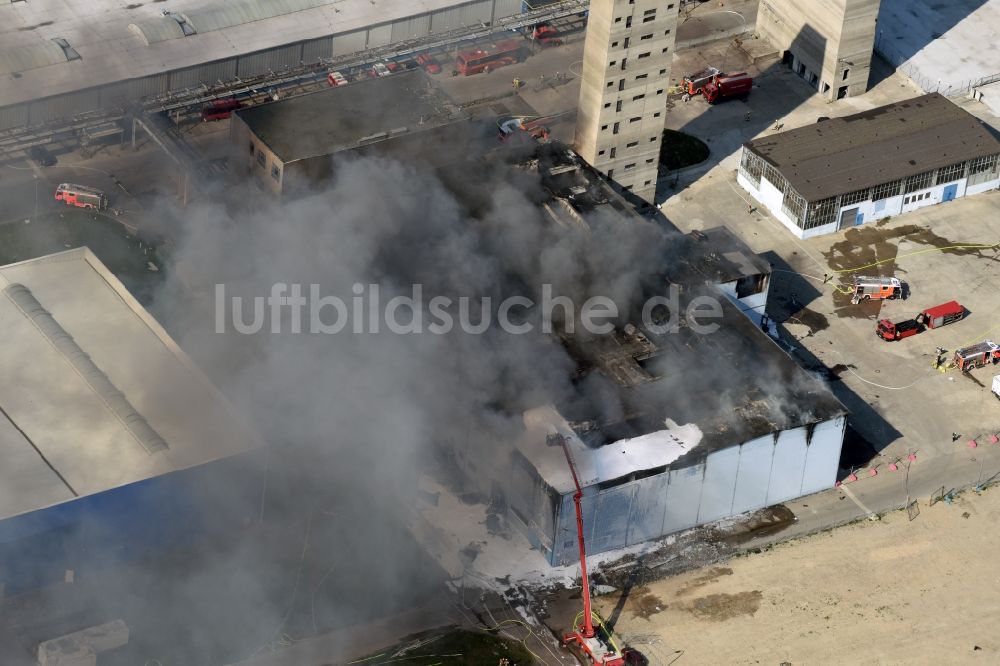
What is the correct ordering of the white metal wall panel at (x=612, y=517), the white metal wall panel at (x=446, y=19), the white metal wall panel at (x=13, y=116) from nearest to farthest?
the white metal wall panel at (x=612, y=517)
the white metal wall panel at (x=13, y=116)
the white metal wall panel at (x=446, y=19)

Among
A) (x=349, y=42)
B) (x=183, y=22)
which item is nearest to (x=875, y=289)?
(x=349, y=42)

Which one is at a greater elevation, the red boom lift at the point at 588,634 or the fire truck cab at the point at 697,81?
the fire truck cab at the point at 697,81

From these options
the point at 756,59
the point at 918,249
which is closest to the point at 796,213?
the point at 918,249

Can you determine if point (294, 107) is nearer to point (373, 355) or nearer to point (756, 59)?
point (373, 355)

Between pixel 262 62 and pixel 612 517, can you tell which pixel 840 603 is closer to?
pixel 612 517

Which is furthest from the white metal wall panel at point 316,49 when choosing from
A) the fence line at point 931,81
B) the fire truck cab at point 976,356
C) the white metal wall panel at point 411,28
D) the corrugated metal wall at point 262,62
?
the fire truck cab at point 976,356

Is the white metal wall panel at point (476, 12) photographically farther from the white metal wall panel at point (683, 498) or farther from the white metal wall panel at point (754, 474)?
the white metal wall panel at point (683, 498)

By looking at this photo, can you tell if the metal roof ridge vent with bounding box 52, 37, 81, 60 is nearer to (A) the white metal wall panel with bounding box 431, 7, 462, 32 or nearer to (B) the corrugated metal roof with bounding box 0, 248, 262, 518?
(B) the corrugated metal roof with bounding box 0, 248, 262, 518
